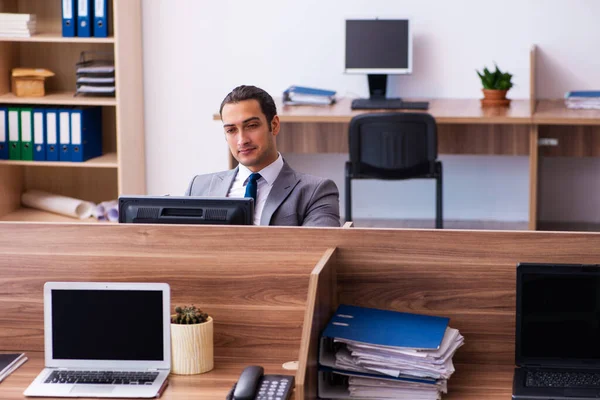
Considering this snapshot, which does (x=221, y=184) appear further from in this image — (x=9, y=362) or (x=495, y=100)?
(x=495, y=100)

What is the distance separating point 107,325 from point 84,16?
3114mm

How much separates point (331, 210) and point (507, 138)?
2460 millimetres

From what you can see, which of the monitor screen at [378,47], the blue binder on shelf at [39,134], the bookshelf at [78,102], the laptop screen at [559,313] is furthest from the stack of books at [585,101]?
the laptop screen at [559,313]

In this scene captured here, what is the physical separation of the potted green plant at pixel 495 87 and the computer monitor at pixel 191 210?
9.86ft

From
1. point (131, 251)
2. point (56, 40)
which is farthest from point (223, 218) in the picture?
point (56, 40)

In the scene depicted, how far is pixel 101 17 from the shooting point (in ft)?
15.9

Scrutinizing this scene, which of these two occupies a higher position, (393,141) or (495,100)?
(495,100)

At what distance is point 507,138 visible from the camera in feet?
16.5

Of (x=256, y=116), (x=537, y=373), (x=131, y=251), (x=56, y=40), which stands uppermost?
(x=56, y=40)

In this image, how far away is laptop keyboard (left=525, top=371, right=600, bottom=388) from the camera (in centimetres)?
189

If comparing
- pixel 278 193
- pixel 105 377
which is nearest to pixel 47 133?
pixel 278 193

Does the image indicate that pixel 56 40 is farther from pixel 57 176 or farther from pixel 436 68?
pixel 436 68

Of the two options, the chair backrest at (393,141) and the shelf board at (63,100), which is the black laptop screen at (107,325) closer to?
the chair backrest at (393,141)

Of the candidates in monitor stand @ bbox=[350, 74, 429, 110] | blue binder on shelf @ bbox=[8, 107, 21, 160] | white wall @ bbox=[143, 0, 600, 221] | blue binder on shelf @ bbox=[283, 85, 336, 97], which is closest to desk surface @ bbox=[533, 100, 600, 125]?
white wall @ bbox=[143, 0, 600, 221]
